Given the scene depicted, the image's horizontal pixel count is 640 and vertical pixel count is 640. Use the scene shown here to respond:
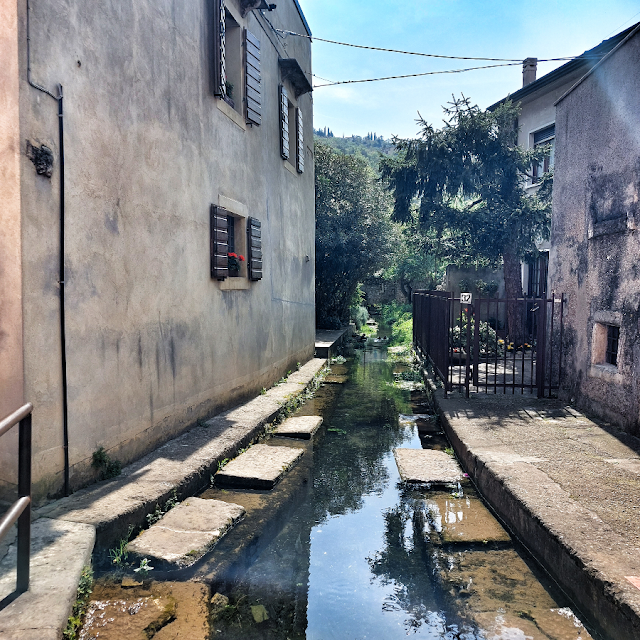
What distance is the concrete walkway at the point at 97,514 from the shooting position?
2471 mm

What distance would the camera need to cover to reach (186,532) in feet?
12.5

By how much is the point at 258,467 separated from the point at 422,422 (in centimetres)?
304

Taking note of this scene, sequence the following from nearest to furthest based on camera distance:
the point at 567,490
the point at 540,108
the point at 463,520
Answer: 1. the point at 567,490
2. the point at 463,520
3. the point at 540,108

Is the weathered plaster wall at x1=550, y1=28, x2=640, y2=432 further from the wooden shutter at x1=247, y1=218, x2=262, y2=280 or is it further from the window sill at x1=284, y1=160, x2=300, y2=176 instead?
the window sill at x1=284, y1=160, x2=300, y2=176

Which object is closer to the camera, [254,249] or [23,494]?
[23,494]

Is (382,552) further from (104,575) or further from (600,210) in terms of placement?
(600,210)

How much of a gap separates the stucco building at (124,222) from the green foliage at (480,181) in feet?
21.3

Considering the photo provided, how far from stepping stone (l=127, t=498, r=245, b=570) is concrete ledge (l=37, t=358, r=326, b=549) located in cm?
14

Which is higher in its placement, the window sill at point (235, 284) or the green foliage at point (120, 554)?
the window sill at point (235, 284)

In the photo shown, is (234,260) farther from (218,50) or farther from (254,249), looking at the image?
(218,50)

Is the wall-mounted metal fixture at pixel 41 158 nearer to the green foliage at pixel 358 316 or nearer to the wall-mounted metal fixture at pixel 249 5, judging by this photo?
the wall-mounted metal fixture at pixel 249 5

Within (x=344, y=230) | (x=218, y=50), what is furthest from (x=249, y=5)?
(x=344, y=230)

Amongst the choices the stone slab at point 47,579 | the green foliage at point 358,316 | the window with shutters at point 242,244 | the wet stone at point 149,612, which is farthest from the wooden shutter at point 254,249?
the green foliage at point 358,316

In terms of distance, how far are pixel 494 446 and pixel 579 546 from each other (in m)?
2.17
